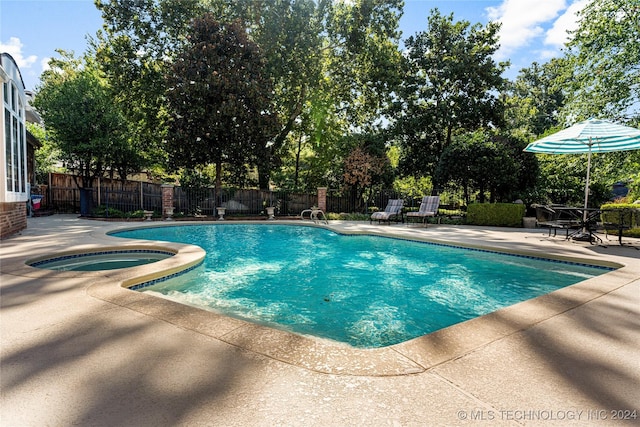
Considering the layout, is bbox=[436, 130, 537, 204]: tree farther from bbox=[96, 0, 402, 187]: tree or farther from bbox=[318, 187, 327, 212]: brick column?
bbox=[96, 0, 402, 187]: tree

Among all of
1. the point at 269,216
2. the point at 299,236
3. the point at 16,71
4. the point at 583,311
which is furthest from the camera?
the point at 269,216

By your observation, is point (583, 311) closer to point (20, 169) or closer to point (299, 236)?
point (299, 236)

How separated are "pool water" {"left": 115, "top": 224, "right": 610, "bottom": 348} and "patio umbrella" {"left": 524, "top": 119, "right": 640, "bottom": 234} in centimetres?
325

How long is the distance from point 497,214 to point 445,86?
10.3 m

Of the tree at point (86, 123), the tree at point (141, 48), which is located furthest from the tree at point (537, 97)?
the tree at point (86, 123)

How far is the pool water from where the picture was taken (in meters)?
3.81

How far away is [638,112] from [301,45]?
14312mm

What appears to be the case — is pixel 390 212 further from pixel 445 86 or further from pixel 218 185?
pixel 445 86

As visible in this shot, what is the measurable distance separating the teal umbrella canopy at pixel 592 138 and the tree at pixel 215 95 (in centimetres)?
1145

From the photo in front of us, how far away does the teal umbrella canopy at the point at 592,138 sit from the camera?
22.4 ft

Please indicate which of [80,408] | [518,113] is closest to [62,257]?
Answer: [80,408]

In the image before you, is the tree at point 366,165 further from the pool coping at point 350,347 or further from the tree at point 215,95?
the pool coping at point 350,347

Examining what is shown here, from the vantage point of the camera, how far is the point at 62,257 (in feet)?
18.0

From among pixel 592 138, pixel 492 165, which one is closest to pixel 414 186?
→ pixel 492 165
